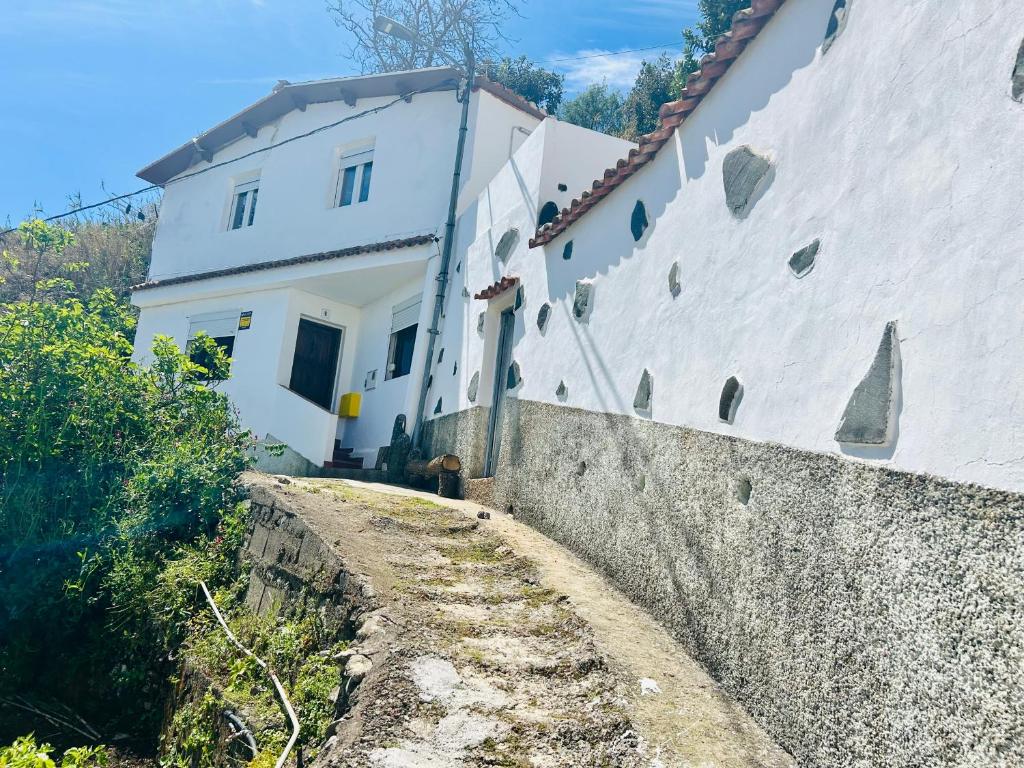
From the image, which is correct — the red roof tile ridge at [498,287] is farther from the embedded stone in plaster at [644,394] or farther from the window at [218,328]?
the window at [218,328]

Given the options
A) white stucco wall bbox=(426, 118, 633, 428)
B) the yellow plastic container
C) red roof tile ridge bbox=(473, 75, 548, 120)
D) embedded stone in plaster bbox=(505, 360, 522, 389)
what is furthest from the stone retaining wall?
the yellow plastic container

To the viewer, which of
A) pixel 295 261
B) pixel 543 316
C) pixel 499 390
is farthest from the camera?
pixel 295 261

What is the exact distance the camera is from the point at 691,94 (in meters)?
5.02

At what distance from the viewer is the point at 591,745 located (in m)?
3.28

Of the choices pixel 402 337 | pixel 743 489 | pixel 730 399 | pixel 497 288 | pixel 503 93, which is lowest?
pixel 743 489

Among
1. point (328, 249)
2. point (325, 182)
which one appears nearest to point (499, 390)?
point (328, 249)

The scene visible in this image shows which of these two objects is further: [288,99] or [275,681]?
[288,99]

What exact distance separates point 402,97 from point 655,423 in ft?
31.3

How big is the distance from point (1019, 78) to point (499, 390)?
619 centimetres

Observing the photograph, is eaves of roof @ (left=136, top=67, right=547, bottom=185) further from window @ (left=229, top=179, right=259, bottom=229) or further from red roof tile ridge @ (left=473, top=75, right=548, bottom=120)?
window @ (left=229, top=179, right=259, bottom=229)

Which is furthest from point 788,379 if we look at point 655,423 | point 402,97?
point 402,97

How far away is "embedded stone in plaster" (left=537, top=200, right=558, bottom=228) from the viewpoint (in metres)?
8.15

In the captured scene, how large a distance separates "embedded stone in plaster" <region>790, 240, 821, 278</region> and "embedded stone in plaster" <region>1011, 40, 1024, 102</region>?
105cm

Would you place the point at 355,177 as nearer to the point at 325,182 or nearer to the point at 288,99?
the point at 325,182
